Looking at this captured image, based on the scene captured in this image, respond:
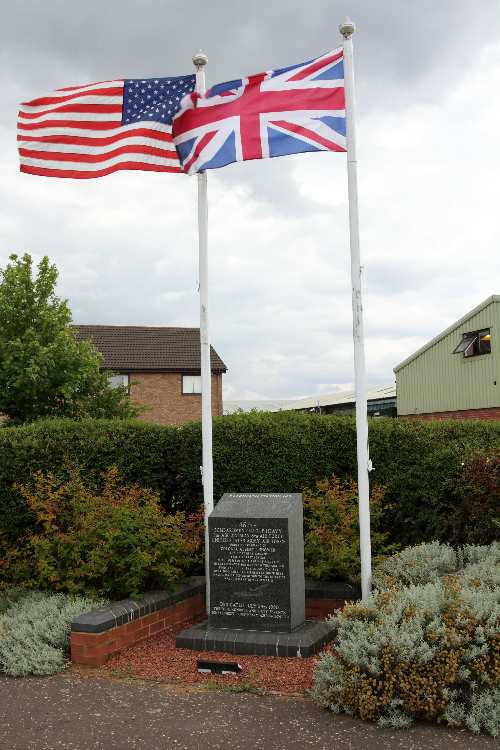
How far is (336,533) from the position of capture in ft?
27.6

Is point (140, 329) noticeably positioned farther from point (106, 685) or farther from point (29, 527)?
point (106, 685)

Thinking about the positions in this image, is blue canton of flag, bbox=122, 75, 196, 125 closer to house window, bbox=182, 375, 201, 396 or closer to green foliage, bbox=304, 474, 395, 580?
green foliage, bbox=304, 474, 395, 580

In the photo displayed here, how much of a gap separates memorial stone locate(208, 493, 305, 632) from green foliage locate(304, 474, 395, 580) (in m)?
0.94

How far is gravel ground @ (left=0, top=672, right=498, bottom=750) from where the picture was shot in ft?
15.8

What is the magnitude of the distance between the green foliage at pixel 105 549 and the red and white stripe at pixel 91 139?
352cm

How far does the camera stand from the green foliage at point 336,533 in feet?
26.6

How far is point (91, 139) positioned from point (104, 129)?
0.58 ft

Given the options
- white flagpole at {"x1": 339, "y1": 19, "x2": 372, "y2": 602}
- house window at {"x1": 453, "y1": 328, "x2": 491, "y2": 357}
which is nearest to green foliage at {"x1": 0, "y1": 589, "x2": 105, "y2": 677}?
white flagpole at {"x1": 339, "y1": 19, "x2": 372, "y2": 602}

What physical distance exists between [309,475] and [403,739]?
15.3 ft

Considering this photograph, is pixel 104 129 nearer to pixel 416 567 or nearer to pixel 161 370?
pixel 416 567

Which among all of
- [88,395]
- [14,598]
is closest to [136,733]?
[14,598]

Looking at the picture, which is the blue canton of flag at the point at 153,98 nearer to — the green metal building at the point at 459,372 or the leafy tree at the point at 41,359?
the leafy tree at the point at 41,359

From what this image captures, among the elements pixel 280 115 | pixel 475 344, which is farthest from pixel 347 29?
pixel 475 344

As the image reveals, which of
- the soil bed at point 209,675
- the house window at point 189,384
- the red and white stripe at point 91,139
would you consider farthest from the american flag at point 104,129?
the house window at point 189,384
